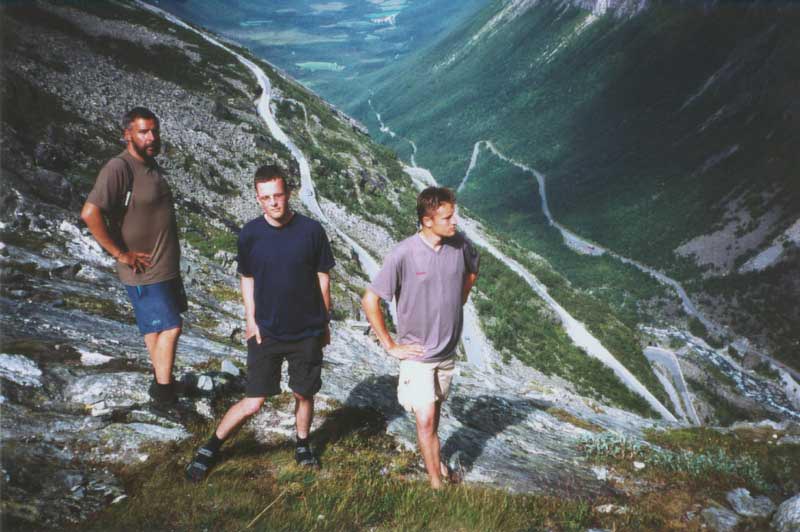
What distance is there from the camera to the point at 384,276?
20.6 ft

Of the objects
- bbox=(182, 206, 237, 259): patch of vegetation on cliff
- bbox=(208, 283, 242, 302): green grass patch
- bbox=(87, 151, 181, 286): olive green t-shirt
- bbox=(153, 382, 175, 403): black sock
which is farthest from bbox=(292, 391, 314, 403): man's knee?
bbox=(182, 206, 237, 259): patch of vegetation on cliff

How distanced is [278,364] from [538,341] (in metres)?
40.7

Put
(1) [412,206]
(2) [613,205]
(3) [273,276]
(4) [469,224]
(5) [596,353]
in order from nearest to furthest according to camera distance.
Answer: (3) [273,276] → (5) [596,353] → (1) [412,206] → (4) [469,224] → (2) [613,205]

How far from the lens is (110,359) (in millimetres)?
8539

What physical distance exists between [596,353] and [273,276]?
49.5 metres

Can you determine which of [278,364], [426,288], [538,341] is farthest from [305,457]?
[538,341]

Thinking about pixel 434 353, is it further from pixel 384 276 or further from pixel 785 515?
pixel 785 515

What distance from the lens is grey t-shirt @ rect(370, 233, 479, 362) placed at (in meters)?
6.26

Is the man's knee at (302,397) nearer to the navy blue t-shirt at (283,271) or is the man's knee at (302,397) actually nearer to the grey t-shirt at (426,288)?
the navy blue t-shirt at (283,271)

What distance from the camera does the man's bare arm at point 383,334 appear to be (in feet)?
20.9

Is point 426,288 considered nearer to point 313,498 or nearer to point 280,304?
point 280,304

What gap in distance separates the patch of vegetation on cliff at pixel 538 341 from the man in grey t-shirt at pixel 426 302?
32.1 m

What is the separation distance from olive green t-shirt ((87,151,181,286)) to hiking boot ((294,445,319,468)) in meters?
2.84

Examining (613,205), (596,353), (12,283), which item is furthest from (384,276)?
(613,205)
